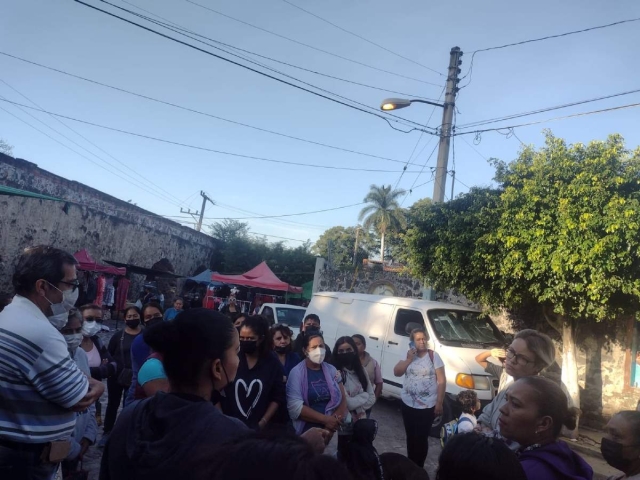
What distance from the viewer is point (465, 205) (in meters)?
9.99

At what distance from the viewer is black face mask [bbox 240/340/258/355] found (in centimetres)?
367

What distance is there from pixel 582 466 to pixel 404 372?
3432mm

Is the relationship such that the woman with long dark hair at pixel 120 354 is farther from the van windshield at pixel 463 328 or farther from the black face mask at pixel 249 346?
the van windshield at pixel 463 328

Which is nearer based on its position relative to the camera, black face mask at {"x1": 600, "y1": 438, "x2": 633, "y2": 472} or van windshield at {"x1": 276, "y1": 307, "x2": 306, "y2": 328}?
black face mask at {"x1": 600, "y1": 438, "x2": 633, "y2": 472}

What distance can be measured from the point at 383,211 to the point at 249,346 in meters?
44.7

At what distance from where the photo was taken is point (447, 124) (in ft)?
38.8

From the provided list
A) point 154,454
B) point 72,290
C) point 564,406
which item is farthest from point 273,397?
point 154,454

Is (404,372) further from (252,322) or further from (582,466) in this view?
(582,466)

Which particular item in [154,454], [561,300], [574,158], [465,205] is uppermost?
[574,158]

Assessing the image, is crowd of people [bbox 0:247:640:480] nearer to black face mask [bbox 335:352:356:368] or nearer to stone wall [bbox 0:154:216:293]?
black face mask [bbox 335:352:356:368]

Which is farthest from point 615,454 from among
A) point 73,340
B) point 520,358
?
point 73,340

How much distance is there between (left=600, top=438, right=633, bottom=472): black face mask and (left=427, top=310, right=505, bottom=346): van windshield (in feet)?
18.4

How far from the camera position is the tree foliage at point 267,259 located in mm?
27594

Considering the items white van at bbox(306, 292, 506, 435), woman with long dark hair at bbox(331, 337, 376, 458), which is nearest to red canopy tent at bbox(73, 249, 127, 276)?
white van at bbox(306, 292, 506, 435)
